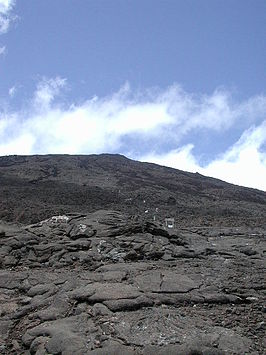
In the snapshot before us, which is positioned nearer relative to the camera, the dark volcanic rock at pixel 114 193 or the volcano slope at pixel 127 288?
the volcano slope at pixel 127 288

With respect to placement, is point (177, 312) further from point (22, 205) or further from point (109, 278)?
point (22, 205)

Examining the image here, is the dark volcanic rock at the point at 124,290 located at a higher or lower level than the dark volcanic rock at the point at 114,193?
lower

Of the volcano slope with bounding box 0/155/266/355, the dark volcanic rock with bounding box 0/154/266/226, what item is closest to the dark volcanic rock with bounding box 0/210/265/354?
the volcano slope with bounding box 0/155/266/355

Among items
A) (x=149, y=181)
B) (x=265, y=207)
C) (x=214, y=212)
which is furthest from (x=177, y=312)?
(x=149, y=181)

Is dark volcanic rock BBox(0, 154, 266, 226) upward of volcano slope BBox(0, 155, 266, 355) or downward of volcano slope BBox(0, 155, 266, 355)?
upward

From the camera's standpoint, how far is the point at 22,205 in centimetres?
2417

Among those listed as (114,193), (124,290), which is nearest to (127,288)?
(124,290)

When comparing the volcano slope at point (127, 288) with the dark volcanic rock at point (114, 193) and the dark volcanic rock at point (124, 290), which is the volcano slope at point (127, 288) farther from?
the dark volcanic rock at point (114, 193)

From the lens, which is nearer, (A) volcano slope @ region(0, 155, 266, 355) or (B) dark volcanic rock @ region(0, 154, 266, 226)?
(A) volcano slope @ region(0, 155, 266, 355)

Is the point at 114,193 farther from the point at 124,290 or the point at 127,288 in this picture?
the point at 124,290

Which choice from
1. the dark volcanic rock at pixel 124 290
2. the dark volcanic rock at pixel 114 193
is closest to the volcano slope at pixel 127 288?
the dark volcanic rock at pixel 124 290

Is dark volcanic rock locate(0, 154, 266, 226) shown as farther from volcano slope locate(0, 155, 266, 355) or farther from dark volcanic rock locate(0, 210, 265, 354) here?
dark volcanic rock locate(0, 210, 265, 354)

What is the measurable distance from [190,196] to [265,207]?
274 inches

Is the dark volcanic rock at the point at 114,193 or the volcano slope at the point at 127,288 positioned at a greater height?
the dark volcanic rock at the point at 114,193
